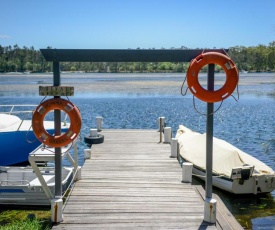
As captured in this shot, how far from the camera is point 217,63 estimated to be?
517 centimetres

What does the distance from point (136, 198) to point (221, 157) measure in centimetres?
445

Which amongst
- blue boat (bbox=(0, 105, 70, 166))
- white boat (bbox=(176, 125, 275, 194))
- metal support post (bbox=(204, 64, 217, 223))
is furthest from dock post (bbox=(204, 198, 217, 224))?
blue boat (bbox=(0, 105, 70, 166))

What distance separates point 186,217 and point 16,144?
26.8 ft

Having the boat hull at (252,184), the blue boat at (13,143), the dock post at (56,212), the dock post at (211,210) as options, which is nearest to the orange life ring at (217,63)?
the dock post at (211,210)

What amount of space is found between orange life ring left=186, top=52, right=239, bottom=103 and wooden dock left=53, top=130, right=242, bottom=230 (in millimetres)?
1752

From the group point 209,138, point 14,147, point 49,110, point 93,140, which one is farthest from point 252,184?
point 14,147

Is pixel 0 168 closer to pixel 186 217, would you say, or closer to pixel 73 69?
pixel 186 217

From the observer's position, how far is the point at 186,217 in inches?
221

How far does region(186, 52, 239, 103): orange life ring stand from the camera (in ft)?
17.0

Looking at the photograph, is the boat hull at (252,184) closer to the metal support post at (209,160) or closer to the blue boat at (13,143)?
the metal support post at (209,160)

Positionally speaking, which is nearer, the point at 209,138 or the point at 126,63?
the point at 209,138

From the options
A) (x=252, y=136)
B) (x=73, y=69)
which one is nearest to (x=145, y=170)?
(x=252, y=136)

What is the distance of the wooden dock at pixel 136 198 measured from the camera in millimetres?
5422

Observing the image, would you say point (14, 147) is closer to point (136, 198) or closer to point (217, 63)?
point (136, 198)
